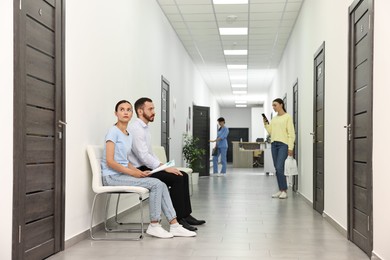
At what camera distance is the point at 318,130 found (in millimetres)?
6512

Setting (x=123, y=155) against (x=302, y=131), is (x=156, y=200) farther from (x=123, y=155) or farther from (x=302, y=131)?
(x=302, y=131)

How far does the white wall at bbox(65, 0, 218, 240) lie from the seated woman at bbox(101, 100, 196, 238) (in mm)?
213

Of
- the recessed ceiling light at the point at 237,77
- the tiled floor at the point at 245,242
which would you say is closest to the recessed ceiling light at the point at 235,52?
the recessed ceiling light at the point at 237,77

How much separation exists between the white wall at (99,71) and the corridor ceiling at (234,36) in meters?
0.95

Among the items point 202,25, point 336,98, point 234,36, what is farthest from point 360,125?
point 234,36

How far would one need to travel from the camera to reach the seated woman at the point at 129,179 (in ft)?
15.1

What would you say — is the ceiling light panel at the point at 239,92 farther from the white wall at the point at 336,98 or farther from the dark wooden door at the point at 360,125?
the dark wooden door at the point at 360,125

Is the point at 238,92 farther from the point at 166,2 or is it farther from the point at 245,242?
the point at 245,242

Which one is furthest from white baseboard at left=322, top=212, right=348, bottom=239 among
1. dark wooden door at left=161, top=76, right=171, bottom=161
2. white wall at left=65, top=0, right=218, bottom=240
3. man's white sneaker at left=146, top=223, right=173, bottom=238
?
dark wooden door at left=161, top=76, right=171, bottom=161

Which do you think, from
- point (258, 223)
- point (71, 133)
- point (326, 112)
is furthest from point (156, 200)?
point (326, 112)

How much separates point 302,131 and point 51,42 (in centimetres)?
528

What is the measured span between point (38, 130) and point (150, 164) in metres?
1.67

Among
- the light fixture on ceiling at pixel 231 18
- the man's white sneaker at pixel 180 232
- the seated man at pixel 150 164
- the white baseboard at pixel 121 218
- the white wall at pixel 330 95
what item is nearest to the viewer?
the white baseboard at pixel 121 218

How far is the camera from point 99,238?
452cm
